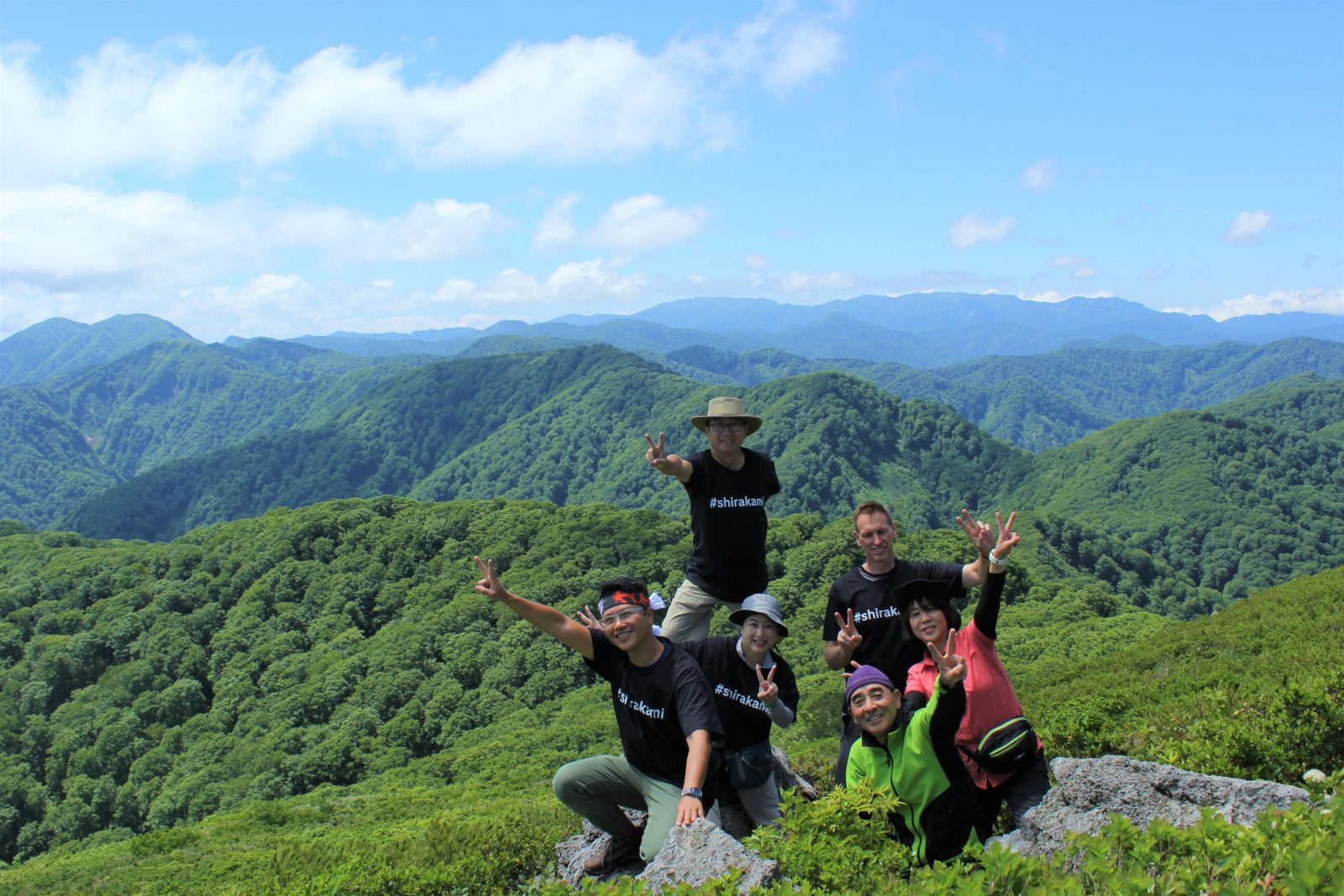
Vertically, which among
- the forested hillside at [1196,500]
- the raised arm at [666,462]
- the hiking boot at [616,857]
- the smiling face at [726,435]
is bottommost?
the forested hillside at [1196,500]

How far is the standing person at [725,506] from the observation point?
7.32m

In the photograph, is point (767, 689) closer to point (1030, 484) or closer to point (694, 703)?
point (694, 703)

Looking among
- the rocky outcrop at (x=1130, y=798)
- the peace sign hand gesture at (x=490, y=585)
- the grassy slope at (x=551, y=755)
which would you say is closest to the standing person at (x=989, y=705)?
the rocky outcrop at (x=1130, y=798)

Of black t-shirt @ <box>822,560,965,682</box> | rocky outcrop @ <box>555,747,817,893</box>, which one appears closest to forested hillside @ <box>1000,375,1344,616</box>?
black t-shirt @ <box>822,560,965,682</box>

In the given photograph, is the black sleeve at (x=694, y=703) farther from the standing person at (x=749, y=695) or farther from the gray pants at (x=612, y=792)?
the gray pants at (x=612, y=792)

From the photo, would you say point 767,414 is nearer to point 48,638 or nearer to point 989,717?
point 48,638

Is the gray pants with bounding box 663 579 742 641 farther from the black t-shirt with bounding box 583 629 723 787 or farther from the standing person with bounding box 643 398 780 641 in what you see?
the black t-shirt with bounding box 583 629 723 787

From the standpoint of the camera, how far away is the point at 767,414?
568 feet

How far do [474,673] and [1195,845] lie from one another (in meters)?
55.2

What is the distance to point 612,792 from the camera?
6.46 metres

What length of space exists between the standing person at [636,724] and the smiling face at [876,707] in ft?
3.48

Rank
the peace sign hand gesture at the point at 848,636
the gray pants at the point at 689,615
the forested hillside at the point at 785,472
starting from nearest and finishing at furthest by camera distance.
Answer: the peace sign hand gesture at the point at 848,636, the gray pants at the point at 689,615, the forested hillside at the point at 785,472

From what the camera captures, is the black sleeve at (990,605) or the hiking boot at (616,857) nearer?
the black sleeve at (990,605)

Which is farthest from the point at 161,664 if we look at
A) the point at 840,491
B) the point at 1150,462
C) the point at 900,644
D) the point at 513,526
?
the point at 1150,462
